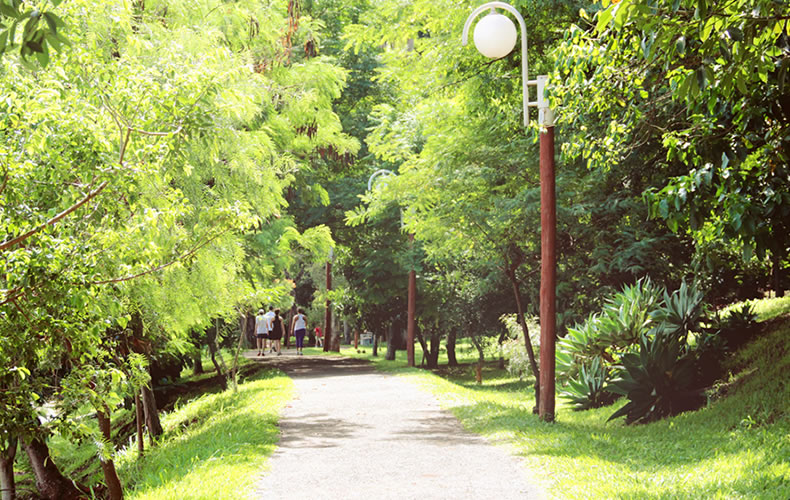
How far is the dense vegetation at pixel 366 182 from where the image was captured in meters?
5.46

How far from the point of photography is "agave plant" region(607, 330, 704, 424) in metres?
11.4

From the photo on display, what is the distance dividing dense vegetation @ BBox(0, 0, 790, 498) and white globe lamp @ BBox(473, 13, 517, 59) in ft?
2.90

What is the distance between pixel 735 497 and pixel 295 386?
12429mm

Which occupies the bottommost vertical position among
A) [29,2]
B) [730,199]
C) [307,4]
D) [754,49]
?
[730,199]

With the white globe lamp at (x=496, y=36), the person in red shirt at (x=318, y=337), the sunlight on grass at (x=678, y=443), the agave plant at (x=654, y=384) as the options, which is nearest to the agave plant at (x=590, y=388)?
the sunlight on grass at (x=678, y=443)

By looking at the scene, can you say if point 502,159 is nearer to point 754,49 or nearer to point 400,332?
point 754,49

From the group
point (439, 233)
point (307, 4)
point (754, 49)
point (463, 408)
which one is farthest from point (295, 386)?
point (754, 49)

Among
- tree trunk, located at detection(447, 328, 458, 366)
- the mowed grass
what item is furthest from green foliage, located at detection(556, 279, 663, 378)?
tree trunk, located at detection(447, 328, 458, 366)

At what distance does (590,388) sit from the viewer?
1396 centimetres

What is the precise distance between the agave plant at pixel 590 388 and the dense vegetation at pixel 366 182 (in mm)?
41

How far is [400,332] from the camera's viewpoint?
32.2 metres

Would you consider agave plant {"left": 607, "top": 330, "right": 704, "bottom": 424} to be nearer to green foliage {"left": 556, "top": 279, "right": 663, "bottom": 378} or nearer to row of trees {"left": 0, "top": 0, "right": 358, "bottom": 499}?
green foliage {"left": 556, "top": 279, "right": 663, "bottom": 378}

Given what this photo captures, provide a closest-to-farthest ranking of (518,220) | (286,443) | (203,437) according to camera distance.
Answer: (286,443), (203,437), (518,220)

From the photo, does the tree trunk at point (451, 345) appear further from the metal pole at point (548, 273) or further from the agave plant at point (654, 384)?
the metal pole at point (548, 273)
